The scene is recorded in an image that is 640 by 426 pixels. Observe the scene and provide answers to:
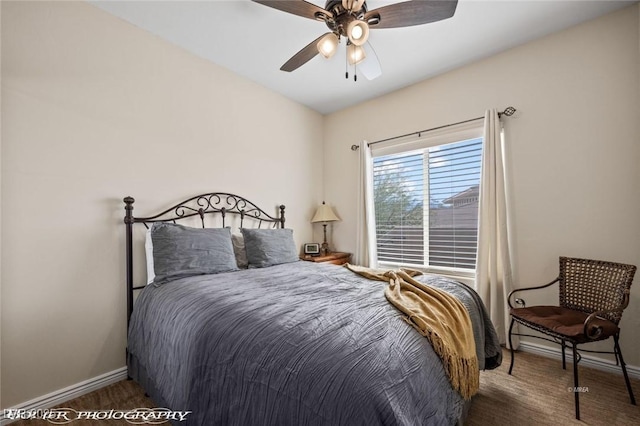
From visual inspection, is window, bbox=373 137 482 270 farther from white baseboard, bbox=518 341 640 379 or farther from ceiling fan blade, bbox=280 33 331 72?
ceiling fan blade, bbox=280 33 331 72

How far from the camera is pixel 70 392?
188cm

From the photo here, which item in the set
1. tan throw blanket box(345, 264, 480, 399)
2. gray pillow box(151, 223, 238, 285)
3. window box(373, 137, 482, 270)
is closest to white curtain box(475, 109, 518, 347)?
window box(373, 137, 482, 270)

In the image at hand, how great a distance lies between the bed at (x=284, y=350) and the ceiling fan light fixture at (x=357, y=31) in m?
1.52

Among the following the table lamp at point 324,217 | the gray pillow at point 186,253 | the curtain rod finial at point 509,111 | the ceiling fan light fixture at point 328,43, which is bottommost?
the gray pillow at point 186,253

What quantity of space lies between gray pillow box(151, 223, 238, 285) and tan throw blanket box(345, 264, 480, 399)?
1.36 m

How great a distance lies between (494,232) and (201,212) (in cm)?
272

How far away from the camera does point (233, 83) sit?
9.80 ft

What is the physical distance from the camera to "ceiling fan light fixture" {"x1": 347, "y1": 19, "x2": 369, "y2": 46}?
5.33 ft

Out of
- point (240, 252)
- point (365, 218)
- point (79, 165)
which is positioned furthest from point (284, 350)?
point (365, 218)

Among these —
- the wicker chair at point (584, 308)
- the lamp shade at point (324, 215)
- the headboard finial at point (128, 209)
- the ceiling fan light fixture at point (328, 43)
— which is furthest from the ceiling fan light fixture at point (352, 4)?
the lamp shade at point (324, 215)

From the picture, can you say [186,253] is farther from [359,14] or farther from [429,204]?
[429,204]

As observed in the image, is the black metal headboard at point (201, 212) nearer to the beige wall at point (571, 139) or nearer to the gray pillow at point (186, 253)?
the gray pillow at point (186, 253)

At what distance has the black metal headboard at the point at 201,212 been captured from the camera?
2.15 meters

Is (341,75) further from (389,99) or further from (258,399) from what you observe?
(258,399)
